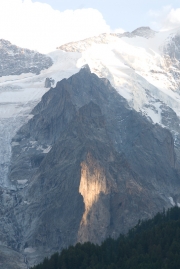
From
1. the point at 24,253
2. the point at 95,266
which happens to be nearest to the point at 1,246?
the point at 24,253

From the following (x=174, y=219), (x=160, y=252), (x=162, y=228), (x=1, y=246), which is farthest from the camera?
(x=1, y=246)

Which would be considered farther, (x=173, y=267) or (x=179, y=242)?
(x=179, y=242)

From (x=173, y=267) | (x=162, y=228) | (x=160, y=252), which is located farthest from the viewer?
(x=162, y=228)

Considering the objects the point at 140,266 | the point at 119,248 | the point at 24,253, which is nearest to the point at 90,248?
the point at 119,248

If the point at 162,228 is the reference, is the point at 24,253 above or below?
below

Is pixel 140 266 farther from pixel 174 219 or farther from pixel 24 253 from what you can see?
pixel 24 253

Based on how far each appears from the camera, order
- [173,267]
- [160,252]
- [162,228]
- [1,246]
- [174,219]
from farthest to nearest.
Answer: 1. [1,246]
2. [174,219]
3. [162,228]
4. [160,252]
5. [173,267]

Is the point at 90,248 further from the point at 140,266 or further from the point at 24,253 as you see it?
the point at 24,253
